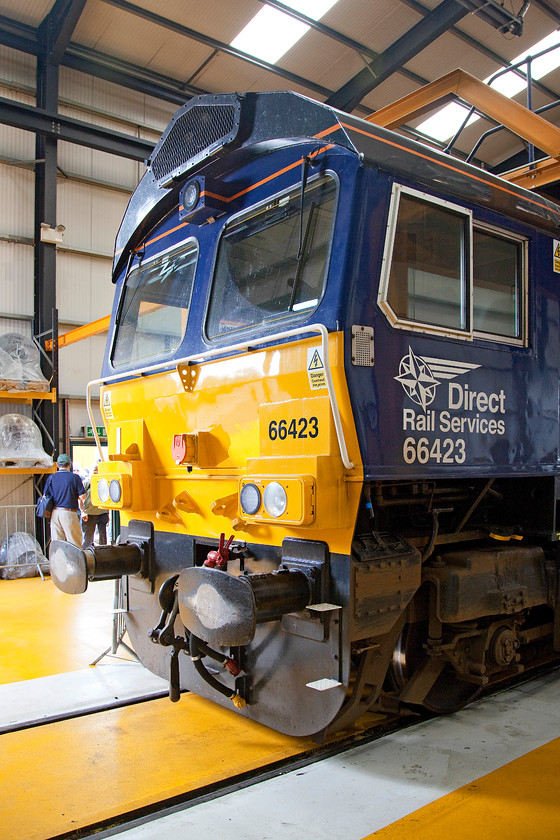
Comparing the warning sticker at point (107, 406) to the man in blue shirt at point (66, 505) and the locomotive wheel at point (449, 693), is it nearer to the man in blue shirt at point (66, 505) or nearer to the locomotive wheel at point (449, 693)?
the locomotive wheel at point (449, 693)

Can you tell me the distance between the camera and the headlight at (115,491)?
3.68 meters

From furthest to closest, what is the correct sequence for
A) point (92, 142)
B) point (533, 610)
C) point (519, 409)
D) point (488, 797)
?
1. point (92, 142)
2. point (533, 610)
3. point (519, 409)
4. point (488, 797)

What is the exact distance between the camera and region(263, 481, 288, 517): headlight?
265 cm

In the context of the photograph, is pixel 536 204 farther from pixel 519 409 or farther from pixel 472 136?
pixel 472 136

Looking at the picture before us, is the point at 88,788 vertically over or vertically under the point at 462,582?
under

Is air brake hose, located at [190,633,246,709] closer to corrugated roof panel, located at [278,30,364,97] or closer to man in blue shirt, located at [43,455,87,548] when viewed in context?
man in blue shirt, located at [43,455,87,548]

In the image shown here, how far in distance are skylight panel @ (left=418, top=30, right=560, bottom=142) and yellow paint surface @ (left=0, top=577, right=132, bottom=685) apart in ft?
27.9

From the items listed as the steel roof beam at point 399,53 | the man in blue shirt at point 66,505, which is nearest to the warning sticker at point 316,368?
the man in blue shirt at point 66,505

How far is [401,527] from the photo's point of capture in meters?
3.27

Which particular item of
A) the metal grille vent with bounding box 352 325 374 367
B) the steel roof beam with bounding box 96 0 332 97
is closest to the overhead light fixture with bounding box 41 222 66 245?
the steel roof beam with bounding box 96 0 332 97

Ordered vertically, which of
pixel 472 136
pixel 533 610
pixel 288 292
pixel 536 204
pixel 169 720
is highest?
pixel 472 136

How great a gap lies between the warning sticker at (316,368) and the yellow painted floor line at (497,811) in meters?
1.70

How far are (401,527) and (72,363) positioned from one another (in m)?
9.47

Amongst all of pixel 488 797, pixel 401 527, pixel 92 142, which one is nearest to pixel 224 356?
pixel 401 527
